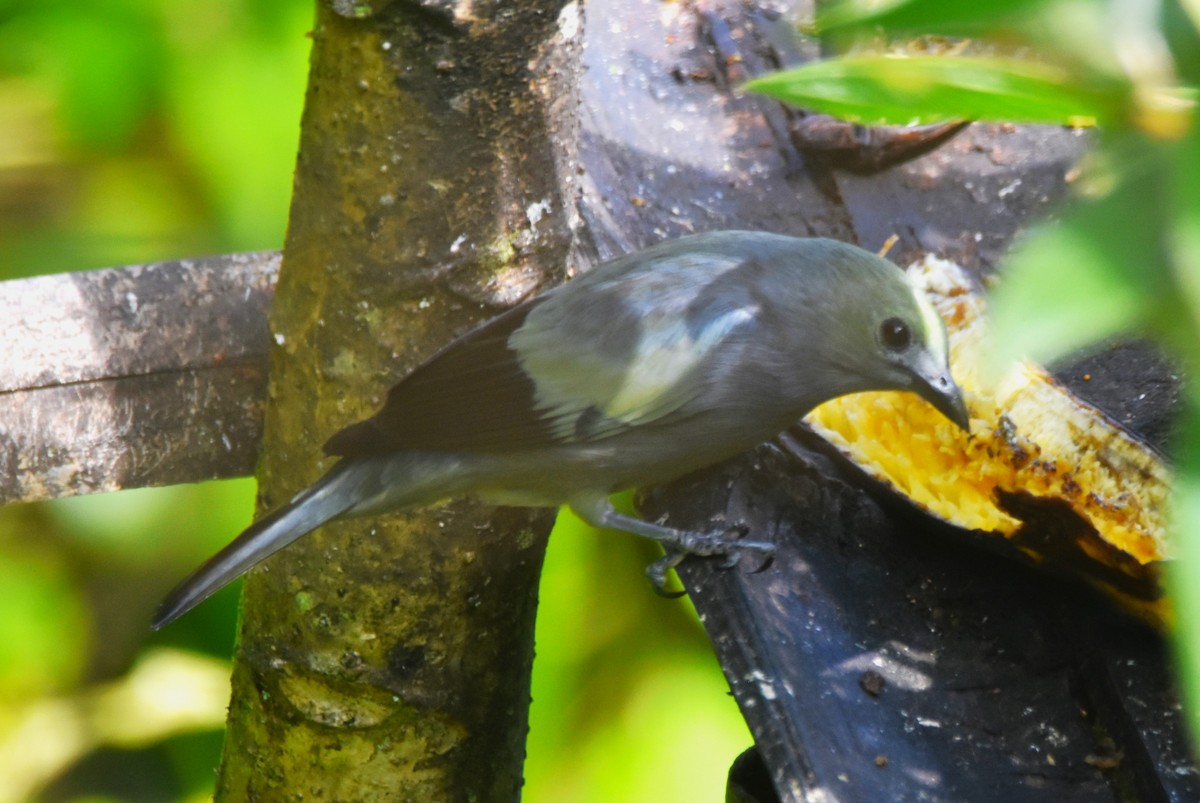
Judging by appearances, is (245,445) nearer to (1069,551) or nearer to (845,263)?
(845,263)

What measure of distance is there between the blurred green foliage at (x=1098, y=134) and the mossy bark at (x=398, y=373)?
3.94 ft

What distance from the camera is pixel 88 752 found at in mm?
2684

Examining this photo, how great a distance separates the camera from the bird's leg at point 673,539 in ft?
5.94

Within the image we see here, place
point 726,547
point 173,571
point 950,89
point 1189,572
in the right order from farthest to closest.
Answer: point 173,571
point 726,547
point 950,89
point 1189,572

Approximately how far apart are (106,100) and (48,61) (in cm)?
11

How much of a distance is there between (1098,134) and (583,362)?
1.58m

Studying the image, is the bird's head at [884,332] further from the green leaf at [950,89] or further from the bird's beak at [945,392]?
the green leaf at [950,89]

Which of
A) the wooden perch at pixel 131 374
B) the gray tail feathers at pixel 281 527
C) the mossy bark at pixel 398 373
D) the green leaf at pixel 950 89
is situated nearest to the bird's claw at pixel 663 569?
the mossy bark at pixel 398 373

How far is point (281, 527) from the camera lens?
1844mm

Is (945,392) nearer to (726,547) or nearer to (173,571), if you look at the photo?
(726,547)

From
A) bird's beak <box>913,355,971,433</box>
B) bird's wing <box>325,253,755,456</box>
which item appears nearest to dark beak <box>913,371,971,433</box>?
bird's beak <box>913,355,971,433</box>

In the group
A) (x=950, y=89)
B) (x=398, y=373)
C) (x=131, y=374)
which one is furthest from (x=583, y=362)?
(x=950, y=89)

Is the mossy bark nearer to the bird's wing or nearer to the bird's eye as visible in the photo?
the bird's wing

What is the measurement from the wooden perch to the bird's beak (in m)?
1.17
